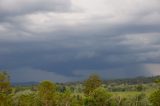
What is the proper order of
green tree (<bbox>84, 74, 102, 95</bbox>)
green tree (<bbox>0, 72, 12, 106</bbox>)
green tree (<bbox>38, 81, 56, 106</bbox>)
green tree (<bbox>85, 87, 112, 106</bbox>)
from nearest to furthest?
green tree (<bbox>0, 72, 12, 106</bbox>) → green tree (<bbox>38, 81, 56, 106</bbox>) → green tree (<bbox>85, 87, 112, 106</bbox>) → green tree (<bbox>84, 74, 102, 95</bbox>)

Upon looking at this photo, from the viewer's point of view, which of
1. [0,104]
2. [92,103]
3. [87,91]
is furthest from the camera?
[87,91]

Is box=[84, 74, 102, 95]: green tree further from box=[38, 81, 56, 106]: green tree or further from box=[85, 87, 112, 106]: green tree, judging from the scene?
box=[38, 81, 56, 106]: green tree

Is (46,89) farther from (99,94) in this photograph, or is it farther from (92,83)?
(92,83)

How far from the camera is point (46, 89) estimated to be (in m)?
146

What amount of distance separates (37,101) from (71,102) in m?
13.6

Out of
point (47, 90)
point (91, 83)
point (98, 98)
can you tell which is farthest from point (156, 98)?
point (91, 83)

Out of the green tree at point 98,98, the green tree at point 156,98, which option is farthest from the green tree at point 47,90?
the green tree at point 156,98

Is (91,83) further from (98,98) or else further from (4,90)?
(4,90)

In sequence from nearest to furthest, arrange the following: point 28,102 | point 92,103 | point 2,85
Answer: point 2,85
point 28,102
point 92,103

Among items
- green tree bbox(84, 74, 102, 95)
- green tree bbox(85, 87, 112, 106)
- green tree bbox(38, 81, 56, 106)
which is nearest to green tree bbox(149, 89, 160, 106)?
green tree bbox(38, 81, 56, 106)

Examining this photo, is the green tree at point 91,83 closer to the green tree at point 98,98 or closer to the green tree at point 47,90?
the green tree at point 98,98

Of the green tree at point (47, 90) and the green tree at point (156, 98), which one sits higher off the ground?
the green tree at point (47, 90)

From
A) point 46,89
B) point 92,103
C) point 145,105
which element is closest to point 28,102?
point 46,89

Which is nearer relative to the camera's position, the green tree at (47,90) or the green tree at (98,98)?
the green tree at (47,90)
